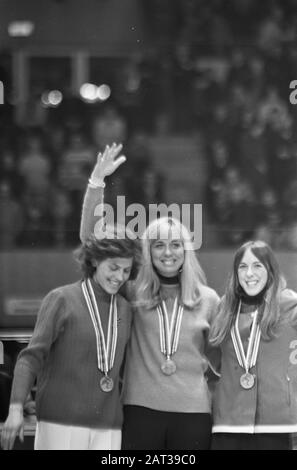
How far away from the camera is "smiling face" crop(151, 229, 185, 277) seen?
165 inches

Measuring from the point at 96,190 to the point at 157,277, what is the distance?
43 cm

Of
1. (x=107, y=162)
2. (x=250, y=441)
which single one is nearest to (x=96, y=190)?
(x=107, y=162)

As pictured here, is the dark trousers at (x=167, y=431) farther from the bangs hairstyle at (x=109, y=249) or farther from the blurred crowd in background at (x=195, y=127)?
the blurred crowd in background at (x=195, y=127)

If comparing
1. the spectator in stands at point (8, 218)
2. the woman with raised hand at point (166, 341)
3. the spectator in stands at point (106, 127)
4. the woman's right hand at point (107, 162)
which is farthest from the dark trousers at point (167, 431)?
the spectator in stands at point (106, 127)

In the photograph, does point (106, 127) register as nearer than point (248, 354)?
No

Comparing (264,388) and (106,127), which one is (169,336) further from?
(106,127)

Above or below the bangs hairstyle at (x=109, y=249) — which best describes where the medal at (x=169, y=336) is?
below

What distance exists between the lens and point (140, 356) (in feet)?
13.9

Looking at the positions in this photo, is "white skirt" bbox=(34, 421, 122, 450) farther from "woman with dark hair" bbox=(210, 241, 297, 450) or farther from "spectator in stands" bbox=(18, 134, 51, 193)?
"spectator in stands" bbox=(18, 134, 51, 193)

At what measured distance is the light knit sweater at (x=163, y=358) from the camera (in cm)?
414

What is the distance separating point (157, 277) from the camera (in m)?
Answer: 4.23

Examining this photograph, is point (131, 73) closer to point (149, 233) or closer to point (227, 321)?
point (149, 233)

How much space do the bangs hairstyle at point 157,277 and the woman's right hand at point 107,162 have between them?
279mm

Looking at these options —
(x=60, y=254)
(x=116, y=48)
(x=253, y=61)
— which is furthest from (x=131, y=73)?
(x=60, y=254)
